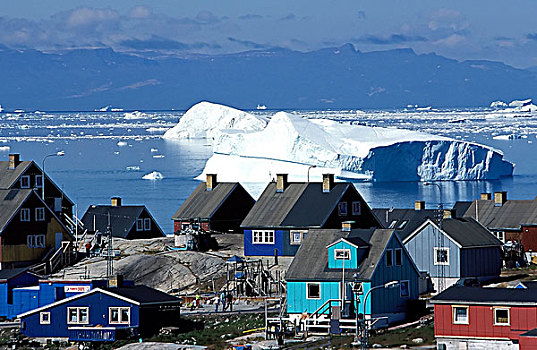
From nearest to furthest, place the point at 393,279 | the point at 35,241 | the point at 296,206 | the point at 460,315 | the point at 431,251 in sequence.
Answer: the point at 460,315, the point at 393,279, the point at 431,251, the point at 296,206, the point at 35,241

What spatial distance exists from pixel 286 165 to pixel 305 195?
53834 mm

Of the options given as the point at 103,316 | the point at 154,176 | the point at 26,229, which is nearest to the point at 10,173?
the point at 26,229

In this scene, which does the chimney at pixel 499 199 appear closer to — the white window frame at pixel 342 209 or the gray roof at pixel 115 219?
the white window frame at pixel 342 209

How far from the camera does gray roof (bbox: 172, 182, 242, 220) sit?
168 ft

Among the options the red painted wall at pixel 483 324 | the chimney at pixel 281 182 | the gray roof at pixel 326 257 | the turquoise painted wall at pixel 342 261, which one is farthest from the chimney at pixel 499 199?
the red painted wall at pixel 483 324

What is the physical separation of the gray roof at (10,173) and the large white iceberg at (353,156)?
4557cm

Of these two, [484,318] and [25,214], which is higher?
[25,214]

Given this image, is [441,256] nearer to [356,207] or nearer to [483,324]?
[356,207]

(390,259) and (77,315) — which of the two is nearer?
(77,315)

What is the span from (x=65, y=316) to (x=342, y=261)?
740 cm

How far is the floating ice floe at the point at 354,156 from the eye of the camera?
99.2 meters

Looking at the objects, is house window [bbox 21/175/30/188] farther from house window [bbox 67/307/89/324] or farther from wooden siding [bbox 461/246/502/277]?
wooden siding [bbox 461/246/502/277]

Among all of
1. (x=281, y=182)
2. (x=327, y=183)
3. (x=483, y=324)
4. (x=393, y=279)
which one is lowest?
(x=483, y=324)

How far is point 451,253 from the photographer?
3838cm
